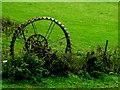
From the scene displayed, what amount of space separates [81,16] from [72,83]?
1433 centimetres

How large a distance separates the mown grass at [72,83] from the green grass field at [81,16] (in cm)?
450

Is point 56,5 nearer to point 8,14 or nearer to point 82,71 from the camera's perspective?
point 8,14

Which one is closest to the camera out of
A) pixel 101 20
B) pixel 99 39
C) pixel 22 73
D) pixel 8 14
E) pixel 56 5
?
pixel 22 73

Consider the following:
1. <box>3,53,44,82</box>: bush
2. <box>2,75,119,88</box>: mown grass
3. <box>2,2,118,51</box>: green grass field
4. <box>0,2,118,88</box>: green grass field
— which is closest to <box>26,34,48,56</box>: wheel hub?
<box>0,2,118,88</box>: green grass field

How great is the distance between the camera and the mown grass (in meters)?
15.0

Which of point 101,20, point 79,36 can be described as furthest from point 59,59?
point 101,20

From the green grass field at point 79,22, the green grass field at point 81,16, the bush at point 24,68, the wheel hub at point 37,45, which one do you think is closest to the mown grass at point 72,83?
the green grass field at point 79,22

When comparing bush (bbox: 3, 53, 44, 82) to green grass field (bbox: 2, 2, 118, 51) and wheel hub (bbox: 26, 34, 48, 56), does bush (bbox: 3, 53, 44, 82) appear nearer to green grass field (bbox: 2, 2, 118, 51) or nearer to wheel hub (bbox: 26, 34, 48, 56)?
wheel hub (bbox: 26, 34, 48, 56)

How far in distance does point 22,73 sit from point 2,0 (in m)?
16.0

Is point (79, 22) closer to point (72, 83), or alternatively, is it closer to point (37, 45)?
point (37, 45)

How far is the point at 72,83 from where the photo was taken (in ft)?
51.4

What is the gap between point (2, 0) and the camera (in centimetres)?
3017

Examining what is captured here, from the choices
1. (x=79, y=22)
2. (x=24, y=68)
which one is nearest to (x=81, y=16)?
(x=79, y=22)

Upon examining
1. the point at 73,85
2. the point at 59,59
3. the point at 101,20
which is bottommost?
the point at 73,85
